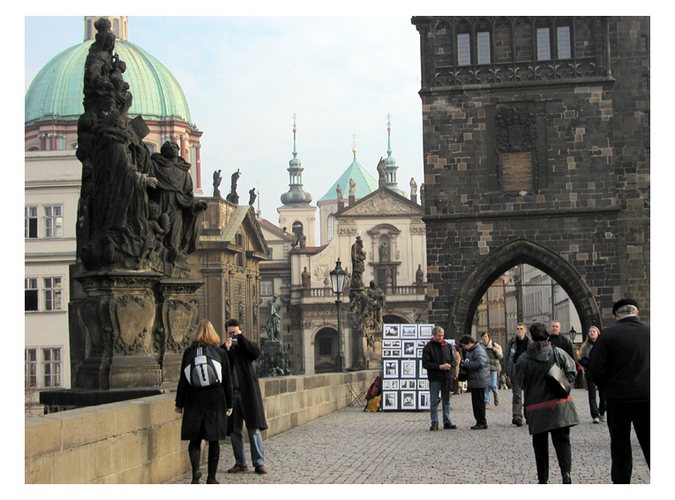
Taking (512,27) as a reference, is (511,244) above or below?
below

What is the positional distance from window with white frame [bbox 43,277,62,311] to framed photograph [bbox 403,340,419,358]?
34.5 metres

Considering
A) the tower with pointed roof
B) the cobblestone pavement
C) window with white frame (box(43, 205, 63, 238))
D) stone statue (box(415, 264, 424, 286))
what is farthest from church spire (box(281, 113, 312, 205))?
the cobblestone pavement

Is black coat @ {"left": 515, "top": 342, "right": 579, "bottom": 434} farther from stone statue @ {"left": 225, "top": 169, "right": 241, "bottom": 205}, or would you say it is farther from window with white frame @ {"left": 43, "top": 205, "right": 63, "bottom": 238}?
stone statue @ {"left": 225, "top": 169, "right": 241, "bottom": 205}

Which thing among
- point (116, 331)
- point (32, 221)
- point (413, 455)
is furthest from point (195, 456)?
point (32, 221)

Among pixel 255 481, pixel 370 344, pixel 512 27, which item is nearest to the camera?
pixel 255 481

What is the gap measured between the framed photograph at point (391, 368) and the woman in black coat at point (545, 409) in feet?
41.9

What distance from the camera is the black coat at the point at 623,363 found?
9.90 m

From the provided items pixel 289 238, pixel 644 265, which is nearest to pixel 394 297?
pixel 289 238

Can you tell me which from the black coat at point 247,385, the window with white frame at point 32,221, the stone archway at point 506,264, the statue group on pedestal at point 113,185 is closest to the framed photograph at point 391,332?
the statue group on pedestal at point 113,185

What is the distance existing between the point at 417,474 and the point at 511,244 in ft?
92.9

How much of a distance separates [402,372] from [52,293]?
116 feet

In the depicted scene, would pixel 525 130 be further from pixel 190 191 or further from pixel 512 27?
pixel 190 191

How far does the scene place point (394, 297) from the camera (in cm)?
10044

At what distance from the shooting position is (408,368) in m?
24.4
